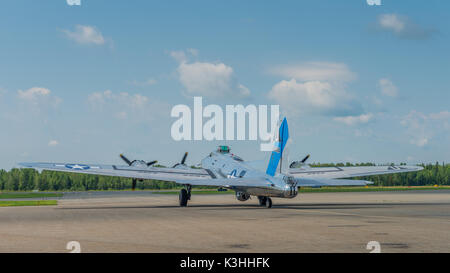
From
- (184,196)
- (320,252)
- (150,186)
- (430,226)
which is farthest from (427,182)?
(320,252)

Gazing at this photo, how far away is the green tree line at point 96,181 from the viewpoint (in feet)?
497

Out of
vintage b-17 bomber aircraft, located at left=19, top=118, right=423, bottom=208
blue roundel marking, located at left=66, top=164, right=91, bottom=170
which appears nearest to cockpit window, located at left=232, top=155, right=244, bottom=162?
vintage b-17 bomber aircraft, located at left=19, top=118, right=423, bottom=208

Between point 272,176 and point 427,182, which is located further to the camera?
point 427,182

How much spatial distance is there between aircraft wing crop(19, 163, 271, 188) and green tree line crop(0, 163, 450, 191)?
95.9 meters

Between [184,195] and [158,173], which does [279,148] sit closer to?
[184,195]

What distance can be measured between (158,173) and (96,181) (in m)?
117

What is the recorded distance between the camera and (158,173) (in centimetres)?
4388

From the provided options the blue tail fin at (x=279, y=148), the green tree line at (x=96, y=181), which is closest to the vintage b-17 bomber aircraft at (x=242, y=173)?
the blue tail fin at (x=279, y=148)

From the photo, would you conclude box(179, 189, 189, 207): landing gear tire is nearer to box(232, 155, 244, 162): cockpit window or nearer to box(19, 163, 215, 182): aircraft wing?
box(19, 163, 215, 182): aircraft wing

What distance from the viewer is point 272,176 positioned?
118 feet

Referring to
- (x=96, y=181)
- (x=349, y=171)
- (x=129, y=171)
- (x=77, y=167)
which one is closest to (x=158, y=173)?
(x=129, y=171)
